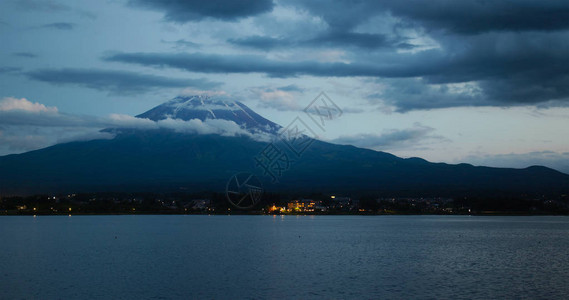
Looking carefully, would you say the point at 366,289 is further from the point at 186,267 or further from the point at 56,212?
the point at 56,212

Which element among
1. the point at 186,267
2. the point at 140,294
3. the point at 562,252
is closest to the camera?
the point at 140,294

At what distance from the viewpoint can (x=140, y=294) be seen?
78.8ft

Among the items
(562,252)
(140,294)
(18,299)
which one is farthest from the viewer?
(562,252)

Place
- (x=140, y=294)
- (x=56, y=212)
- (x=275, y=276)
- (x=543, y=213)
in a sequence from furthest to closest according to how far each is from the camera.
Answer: (x=543, y=213)
(x=56, y=212)
(x=275, y=276)
(x=140, y=294)

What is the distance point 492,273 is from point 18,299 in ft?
72.1

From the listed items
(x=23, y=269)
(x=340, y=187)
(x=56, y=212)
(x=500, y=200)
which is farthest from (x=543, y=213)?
(x=23, y=269)

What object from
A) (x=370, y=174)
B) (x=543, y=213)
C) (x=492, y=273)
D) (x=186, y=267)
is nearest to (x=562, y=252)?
(x=492, y=273)

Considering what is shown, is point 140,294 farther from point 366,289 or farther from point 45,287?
point 366,289

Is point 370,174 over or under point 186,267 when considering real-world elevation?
over

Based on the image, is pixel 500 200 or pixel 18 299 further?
pixel 500 200

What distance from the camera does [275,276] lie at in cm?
2942

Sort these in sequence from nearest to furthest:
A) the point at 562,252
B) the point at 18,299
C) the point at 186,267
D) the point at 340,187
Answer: the point at 18,299
the point at 186,267
the point at 562,252
the point at 340,187

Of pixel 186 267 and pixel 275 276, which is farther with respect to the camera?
pixel 186 267

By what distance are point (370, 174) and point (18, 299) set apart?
582 feet
